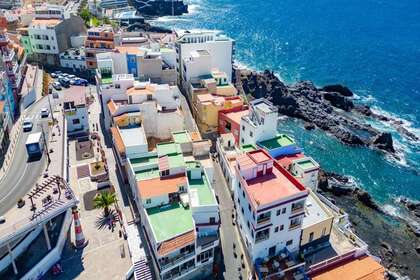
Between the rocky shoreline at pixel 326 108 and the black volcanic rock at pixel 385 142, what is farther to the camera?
the rocky shoreline at pixel 326 108

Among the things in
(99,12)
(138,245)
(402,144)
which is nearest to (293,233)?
(138,245)

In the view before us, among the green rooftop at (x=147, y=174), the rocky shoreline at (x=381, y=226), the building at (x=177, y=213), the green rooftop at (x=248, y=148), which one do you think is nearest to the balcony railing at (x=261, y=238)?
the building at (x=177, y=213)

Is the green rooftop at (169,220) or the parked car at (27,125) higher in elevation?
the parked car at (27,125)

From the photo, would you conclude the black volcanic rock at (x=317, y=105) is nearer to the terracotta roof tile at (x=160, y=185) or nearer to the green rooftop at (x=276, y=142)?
the green rooftop at (x=276, y=142)

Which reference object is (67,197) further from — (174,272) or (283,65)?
(283,65)

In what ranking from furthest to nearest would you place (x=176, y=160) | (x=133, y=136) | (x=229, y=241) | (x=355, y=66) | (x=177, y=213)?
(x=355, y=66), (x=133, y=136), (x=176, y=160), (x=229, y=241), (x=177, y=213)

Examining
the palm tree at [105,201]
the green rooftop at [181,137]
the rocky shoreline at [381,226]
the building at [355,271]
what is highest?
the green rooftop at [181,137]

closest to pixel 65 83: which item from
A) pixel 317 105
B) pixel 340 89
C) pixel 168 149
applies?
pixel 168 149

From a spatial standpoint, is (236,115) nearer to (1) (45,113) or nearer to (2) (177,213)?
(2) (177,213)
